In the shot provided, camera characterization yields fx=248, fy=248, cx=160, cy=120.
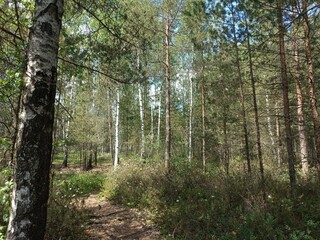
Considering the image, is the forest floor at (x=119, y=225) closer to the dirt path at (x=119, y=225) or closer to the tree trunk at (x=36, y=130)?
the dirt path at (x=119, y=225)

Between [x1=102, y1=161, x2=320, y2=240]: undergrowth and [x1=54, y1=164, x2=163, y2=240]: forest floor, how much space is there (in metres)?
0.29

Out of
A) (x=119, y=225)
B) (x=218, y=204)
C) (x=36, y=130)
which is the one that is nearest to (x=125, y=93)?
(x=119, y=225)

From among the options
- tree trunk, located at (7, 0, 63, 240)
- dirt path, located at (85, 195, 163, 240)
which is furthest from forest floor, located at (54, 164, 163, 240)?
tree trunk, located at (7, 0, 63, 240)

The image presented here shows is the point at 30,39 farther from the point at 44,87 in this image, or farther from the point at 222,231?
the point at 222,231

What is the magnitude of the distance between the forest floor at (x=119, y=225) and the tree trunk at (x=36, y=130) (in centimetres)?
416

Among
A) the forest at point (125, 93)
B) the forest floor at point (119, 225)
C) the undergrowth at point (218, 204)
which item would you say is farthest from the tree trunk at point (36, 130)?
the forest floor at point (119, 225)

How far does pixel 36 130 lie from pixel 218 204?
5686mm

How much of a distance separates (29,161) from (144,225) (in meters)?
5.26

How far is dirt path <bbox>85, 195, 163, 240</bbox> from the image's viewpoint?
5914mm

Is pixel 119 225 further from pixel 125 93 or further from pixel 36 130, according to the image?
pixel 36 130

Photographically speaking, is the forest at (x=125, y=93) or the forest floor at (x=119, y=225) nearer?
the forest at (x=125, y=93)

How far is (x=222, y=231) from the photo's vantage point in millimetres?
5336

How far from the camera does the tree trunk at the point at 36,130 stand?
6.49 feet

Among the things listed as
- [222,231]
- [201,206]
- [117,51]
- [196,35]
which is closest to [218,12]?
[196,35]
